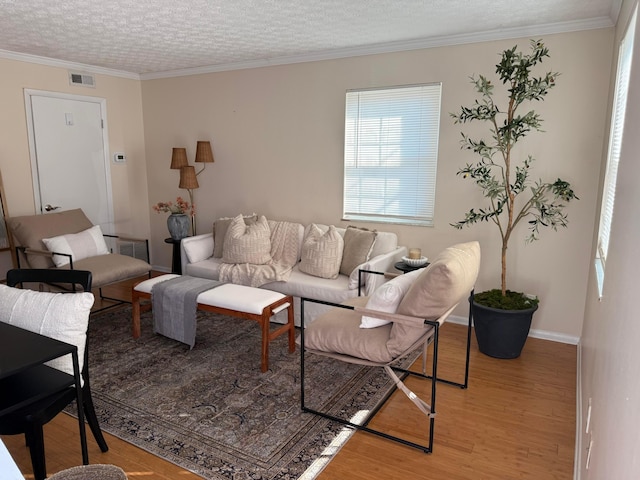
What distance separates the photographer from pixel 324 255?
13.1 feet

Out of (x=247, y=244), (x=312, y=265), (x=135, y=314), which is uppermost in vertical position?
(x=247, y=244)

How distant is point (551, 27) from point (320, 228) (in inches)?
96.9

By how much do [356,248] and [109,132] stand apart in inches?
133

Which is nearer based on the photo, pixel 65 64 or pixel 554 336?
pixel 554 336

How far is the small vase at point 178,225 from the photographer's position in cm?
494

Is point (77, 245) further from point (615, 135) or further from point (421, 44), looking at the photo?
point (615, 135)

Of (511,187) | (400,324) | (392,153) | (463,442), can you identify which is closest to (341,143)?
(392,153)

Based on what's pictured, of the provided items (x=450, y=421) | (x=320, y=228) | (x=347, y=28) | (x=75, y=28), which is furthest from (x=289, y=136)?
(x=450, y=421)

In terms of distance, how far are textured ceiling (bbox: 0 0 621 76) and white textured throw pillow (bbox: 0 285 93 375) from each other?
2039 millimetres

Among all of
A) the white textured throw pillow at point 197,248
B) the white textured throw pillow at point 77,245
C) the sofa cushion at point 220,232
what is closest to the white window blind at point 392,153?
the sofa cushion at point 220,232

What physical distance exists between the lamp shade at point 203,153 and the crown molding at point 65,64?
1388mm

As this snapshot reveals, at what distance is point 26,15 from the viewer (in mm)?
3262

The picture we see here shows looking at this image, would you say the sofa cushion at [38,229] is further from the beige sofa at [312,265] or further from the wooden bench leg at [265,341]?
the wooden bench leg at [265,341]

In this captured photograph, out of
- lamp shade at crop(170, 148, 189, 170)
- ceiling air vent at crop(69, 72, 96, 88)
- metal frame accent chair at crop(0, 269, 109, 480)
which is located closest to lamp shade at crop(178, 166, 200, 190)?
lamp shade at crop(170, 148, 189, 170)
